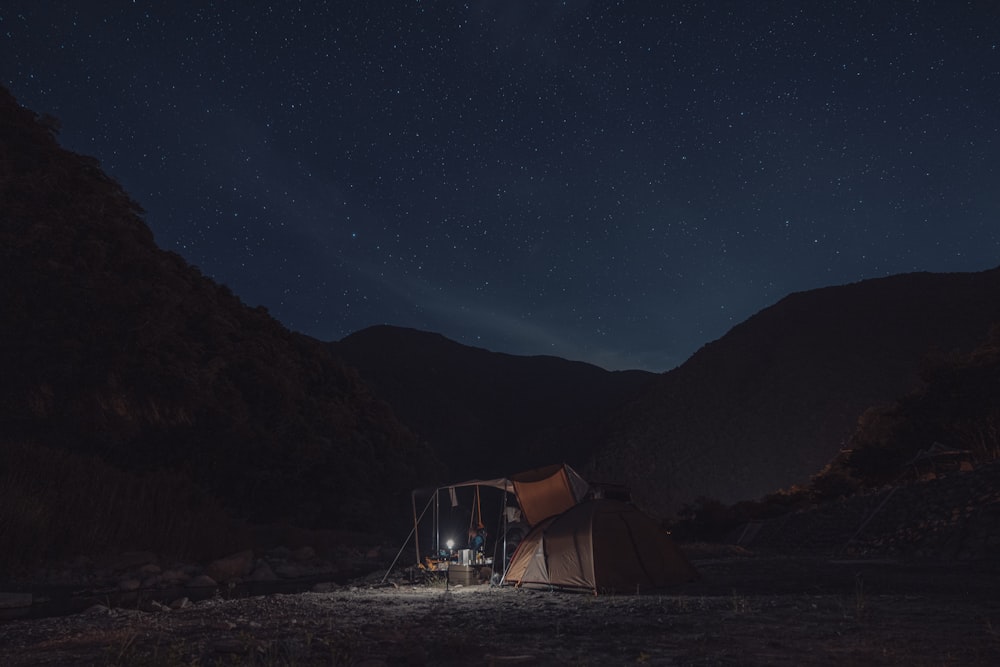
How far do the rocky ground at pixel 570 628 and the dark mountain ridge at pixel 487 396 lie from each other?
63658mm

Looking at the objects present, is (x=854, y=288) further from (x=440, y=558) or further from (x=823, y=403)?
(x=440, y=558)

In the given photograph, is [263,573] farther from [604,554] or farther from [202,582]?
[604,554]

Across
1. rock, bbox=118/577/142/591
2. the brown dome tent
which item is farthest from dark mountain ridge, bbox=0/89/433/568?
the brown dome tent

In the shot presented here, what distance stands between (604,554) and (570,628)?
5017mm

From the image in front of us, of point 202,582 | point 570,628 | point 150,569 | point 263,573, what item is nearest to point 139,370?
point 263,573

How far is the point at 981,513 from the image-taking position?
55.2ft

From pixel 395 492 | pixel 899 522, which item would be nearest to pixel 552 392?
pixel 395 492

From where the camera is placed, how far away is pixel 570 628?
812cm

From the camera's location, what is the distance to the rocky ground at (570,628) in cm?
603

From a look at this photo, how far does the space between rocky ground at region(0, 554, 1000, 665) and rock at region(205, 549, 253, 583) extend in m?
7.52

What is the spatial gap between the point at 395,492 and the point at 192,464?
14.9 meters

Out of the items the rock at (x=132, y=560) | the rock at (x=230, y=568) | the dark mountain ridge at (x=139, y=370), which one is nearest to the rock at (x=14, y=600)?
the dark mountain ridge at (x=139, y=370)

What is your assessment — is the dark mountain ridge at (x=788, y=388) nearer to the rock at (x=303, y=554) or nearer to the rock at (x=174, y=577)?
the rock at (x=303, y=554)

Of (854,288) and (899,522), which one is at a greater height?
(854,288)
